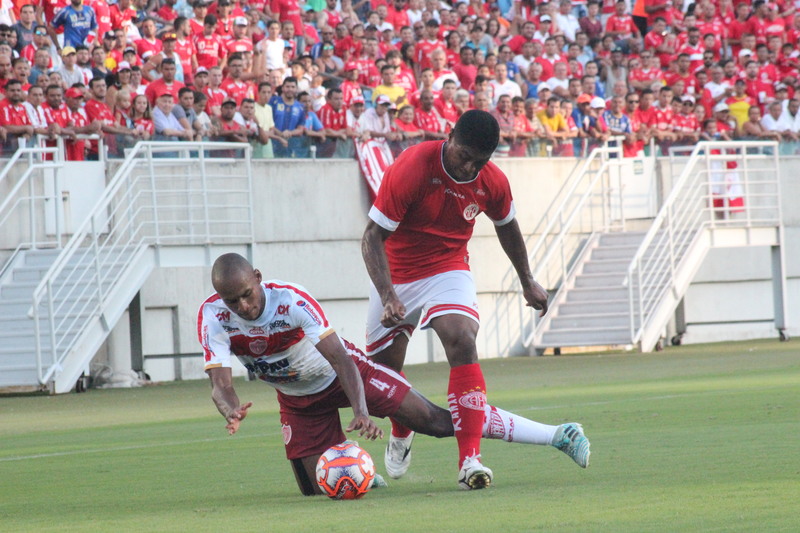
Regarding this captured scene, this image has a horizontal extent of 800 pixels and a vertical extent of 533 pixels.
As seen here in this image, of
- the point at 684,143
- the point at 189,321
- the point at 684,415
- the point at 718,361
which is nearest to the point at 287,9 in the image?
the point at 189,321

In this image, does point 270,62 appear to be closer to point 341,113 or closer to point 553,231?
point 341,113

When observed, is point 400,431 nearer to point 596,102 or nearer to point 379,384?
point 379,384

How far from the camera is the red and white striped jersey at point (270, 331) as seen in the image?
709 cm

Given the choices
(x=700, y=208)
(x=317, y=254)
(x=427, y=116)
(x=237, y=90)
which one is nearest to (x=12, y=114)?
(x=237, y=90)

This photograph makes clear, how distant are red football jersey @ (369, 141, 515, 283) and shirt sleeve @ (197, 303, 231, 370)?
1255 millimetres

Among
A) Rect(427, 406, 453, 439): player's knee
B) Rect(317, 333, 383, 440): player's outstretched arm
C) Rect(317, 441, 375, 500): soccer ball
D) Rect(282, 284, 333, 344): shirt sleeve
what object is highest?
Rect(282, 284, 333, 344): shirt sleeve

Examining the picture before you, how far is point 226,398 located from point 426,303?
64.2 inches

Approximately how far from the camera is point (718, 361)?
19500mm

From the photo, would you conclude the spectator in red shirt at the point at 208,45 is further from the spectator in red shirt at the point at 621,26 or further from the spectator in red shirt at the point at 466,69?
the spectator in red shirt at the point at 621,26

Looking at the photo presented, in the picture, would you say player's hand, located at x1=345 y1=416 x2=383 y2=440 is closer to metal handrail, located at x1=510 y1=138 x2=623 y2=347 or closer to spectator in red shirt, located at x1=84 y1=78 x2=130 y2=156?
spectator in red shirt, located at x1=84 y1=78 x2=130 y2=156

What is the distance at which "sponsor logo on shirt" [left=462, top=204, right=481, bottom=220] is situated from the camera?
8.01 m

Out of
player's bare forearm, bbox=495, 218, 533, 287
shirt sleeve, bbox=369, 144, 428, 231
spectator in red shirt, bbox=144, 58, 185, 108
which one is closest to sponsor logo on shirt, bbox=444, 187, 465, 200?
shirt sleeve, bbox=369, 144, 428, 231

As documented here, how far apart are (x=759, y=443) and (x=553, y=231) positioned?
16.6 meters

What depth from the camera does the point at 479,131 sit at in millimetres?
7371
